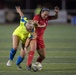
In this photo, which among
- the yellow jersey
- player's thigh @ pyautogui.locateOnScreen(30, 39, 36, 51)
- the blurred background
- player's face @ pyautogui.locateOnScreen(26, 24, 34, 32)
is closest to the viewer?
player's face @ pyautogui.locateOnScreen(26, 24, 34, 32)

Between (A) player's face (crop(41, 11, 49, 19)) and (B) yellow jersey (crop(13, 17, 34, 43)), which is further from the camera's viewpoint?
(B) yellow jersey (crop(13, 17, 34, 43))

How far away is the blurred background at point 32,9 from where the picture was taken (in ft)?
123

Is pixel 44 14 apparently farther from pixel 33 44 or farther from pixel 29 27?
pixel 33 44

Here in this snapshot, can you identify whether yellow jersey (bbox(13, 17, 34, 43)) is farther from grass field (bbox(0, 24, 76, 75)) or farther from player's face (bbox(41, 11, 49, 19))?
grass field (bbox(0, 24, 76, 75))

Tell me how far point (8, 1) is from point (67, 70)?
87.7 feet

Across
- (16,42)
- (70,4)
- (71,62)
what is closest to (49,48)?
(71,62)

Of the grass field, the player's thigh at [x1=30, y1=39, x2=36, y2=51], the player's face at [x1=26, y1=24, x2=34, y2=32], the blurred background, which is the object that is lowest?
the blurred background

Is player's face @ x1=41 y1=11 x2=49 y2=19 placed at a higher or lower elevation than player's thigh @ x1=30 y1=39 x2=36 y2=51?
higher

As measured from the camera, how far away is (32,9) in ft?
126

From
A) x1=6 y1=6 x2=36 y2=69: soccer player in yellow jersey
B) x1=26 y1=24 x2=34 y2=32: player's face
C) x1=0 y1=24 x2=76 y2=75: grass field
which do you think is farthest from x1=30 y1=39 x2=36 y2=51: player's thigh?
x1=0 y1=24 x2=76 y2=75: grass field

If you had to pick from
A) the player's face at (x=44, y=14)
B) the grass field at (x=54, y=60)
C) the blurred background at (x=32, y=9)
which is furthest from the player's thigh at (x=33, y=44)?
the blurred background at (x=32, y=9)

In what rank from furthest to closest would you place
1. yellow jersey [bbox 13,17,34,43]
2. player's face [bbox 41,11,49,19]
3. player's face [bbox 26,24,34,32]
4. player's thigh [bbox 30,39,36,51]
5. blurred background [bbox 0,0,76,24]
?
1. blurred background [bbox 0,0,76,24]
2. yellow jersey [bbox 13,17,34,43]
3. player's face [bbox 41,11,49,19]
4. player's thigh [bbox 30,39,36,51]
5. player's face [bbox 26,24,34,32]

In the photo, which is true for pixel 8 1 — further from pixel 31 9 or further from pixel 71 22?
pixel 71 22

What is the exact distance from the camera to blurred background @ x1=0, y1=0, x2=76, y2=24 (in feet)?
123
